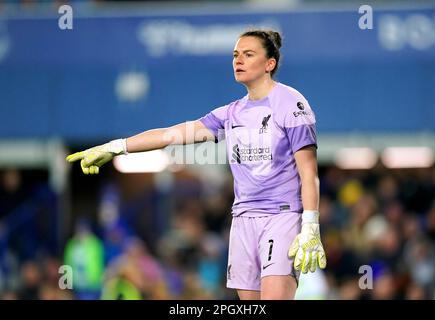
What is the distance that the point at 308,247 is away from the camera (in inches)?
253

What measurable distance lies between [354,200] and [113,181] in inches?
220

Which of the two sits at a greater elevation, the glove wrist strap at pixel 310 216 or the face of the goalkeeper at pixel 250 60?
the face of the goalkeeper at pixel 250 60

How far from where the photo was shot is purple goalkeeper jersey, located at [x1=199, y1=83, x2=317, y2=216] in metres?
6.60

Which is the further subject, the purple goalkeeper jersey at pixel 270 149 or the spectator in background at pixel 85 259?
the spectator in background at pixel 85 259

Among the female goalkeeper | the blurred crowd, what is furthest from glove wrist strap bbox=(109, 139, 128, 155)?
the blurred crowd

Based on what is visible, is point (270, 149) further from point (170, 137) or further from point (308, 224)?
point (170, 137)

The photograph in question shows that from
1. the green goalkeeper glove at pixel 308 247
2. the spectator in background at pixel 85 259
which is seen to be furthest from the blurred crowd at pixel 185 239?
the green goalkeeper glove at pixel 308 247

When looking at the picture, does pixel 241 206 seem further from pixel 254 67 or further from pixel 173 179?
pixel 173 179

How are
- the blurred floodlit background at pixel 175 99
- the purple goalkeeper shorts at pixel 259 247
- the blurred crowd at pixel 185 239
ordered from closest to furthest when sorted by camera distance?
the purple goalkeeper shorts at pixel 259 247 → the blurred crowd at pixel 185 239 → the blurred floodlit background at pixel 175 99

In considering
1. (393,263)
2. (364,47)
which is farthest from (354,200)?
(364,47)

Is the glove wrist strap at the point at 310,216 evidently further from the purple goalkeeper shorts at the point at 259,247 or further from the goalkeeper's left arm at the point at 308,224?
the purple goalkeeper shorts at the point at 259,247

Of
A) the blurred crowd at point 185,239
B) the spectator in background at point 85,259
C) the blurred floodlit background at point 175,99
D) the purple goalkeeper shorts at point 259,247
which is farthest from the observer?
the blurred floodlit background at point 175,99

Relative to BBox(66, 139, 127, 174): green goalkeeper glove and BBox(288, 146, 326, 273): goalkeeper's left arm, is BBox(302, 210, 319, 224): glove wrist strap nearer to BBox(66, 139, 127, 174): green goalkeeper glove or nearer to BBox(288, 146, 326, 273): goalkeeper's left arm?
BBox(288, 146, 326, 273): goalkeeper's left arm

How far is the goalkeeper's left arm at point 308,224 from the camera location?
6.43 metres
